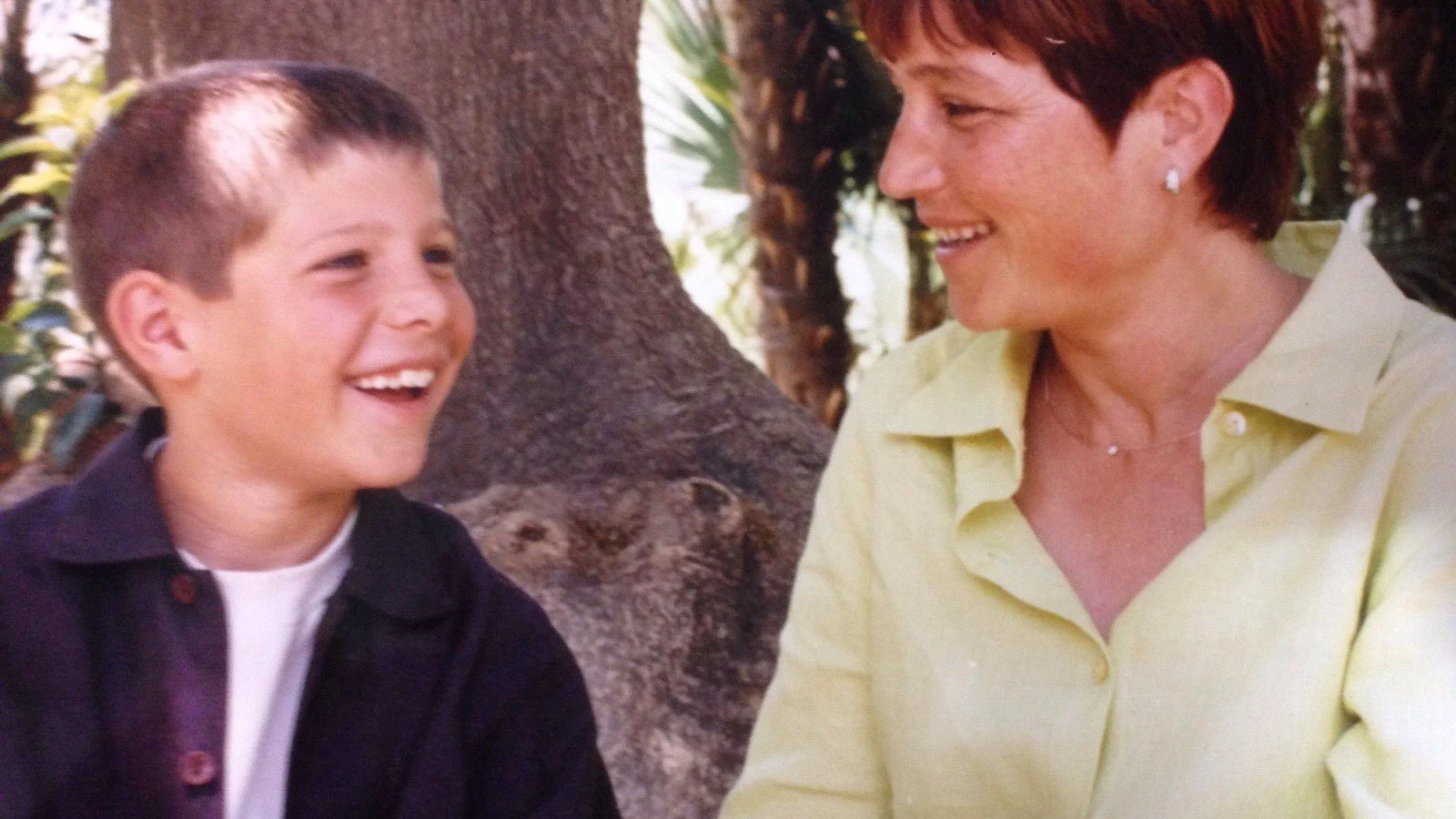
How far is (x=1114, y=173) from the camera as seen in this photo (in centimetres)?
200

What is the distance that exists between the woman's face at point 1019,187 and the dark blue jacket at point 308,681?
704 mm

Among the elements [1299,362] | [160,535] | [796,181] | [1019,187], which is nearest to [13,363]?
[160,535]

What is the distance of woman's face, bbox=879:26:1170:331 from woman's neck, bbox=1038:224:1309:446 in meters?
0.04

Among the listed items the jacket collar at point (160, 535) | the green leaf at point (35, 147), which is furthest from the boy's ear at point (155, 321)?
the green leaf at point (35, 147)

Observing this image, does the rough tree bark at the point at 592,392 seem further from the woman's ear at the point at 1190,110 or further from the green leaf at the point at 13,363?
the woman's ear at the point at 1190,110

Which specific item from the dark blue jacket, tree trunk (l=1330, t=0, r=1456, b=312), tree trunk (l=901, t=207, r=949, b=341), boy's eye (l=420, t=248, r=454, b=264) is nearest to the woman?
the dark blue jacket

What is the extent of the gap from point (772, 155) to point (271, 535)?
15.7ft

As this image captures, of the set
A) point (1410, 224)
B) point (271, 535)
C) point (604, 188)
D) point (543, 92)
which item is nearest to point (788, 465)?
point (604, 188)

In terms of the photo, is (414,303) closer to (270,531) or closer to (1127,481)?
(270,531)

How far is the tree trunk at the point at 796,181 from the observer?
6426 millimetres

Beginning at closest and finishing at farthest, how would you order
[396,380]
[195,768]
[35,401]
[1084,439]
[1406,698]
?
[1406,698] < [195,768] < [396,380] < [1084,439] < [35,401]

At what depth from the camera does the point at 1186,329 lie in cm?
206

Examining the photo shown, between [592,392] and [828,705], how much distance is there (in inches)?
45.4

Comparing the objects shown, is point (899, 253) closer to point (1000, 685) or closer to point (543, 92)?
point (543, 92)
